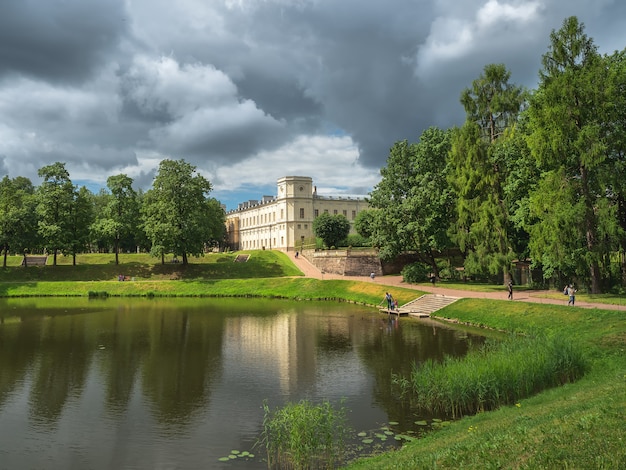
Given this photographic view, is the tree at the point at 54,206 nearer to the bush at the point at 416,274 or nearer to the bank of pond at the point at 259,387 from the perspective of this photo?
the bank of pond at the point at 259,387

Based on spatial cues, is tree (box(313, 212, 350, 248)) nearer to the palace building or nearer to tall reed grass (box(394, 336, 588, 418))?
the palace building

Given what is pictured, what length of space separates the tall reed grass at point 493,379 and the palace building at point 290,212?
7746cm

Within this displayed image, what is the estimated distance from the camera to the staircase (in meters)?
38.8

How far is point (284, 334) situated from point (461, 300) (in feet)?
50.9

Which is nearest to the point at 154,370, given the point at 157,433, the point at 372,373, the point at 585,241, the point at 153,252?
the point at 157,433

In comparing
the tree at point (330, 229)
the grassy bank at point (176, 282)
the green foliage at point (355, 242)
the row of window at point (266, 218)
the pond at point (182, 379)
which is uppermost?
the row of window at point (266, 218)

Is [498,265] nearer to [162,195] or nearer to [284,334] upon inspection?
[284,334]

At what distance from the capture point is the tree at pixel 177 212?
6362 cm

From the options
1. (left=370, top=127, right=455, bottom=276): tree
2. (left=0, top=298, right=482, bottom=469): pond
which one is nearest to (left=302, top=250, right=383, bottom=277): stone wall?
(left=370, top=127, right=455, bottom=276): tree

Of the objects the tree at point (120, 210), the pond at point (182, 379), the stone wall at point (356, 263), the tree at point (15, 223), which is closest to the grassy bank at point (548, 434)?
the pond at point (182, 379)

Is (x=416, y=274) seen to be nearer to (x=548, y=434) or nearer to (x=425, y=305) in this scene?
(x=425, y=305)

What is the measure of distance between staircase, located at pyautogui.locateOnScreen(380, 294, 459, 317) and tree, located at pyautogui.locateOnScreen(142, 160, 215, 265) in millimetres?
33207

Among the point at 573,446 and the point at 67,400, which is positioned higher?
the point at 573,446

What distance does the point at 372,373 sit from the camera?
2020 cm
